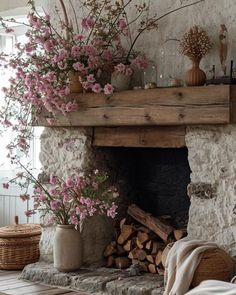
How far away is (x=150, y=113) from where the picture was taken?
4.18 metres

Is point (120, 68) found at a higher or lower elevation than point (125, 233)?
higher

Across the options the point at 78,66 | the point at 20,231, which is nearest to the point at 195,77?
the point at 78,66

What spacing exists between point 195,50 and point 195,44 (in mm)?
38

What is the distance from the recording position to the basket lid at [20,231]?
5.06 meters

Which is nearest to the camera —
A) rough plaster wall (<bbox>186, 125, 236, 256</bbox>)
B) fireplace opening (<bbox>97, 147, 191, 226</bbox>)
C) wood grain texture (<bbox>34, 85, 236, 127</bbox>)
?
wood grain texture (<bbox>34, 85, 236, 127</bbox>)

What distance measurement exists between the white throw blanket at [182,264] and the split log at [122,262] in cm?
89

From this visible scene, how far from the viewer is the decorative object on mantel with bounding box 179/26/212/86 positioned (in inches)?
159

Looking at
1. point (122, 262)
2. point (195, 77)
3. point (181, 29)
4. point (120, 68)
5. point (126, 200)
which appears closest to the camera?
point (195, 77)

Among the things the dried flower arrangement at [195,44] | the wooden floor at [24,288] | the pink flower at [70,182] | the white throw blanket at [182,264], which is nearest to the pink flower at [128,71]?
the dried flower arrangement at [195,44]

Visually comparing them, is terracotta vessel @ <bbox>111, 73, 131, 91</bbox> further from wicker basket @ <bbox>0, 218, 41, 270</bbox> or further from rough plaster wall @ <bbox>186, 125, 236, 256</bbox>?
wicker basket @ <bbox>0, 218, 41, 270</bbox>

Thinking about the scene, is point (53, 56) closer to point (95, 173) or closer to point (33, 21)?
point (33, 21)

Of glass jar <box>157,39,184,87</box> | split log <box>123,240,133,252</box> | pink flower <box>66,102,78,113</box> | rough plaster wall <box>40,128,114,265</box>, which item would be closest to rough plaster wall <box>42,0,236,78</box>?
glass jar <box>157,39,184,87</box>

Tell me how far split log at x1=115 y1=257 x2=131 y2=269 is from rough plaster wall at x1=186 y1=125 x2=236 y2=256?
2.57 ft

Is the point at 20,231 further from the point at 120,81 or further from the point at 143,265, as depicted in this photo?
the point at 120,81
